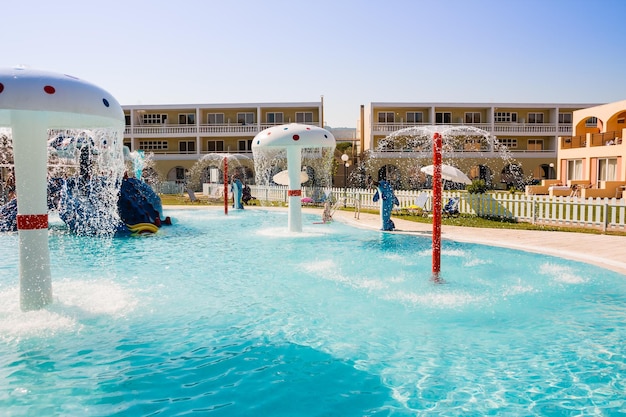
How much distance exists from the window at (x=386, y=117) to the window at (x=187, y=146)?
18755 mm

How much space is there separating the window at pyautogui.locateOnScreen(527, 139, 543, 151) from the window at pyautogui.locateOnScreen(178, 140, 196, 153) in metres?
33.0

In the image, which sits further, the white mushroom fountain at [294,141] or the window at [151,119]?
the window at [151,119]

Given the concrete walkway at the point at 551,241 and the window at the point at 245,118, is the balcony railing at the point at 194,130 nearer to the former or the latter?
the window at the point at 245,118

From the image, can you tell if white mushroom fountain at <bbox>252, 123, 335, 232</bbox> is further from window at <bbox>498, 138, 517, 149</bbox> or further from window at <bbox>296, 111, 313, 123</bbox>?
window at <bbox>498, 138, 517, 149</bbox>

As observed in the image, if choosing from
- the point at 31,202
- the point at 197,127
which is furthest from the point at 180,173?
the point at 31,202

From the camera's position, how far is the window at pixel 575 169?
35.6 metres

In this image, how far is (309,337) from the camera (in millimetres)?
6414

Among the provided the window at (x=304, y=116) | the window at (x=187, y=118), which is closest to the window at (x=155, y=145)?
the window at (x=187, y=118)

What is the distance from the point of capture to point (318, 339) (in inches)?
250

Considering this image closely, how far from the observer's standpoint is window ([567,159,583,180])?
35625mm

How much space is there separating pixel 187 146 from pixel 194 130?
9.40 ft

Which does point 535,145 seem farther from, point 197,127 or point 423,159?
point 197,127

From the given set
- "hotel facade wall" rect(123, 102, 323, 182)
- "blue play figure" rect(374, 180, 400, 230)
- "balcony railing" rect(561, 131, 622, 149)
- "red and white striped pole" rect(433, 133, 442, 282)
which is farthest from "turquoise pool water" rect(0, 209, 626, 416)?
"hotel facade wall" rect(123, 102, 323, 182)

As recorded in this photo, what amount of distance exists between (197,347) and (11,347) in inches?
86.5
